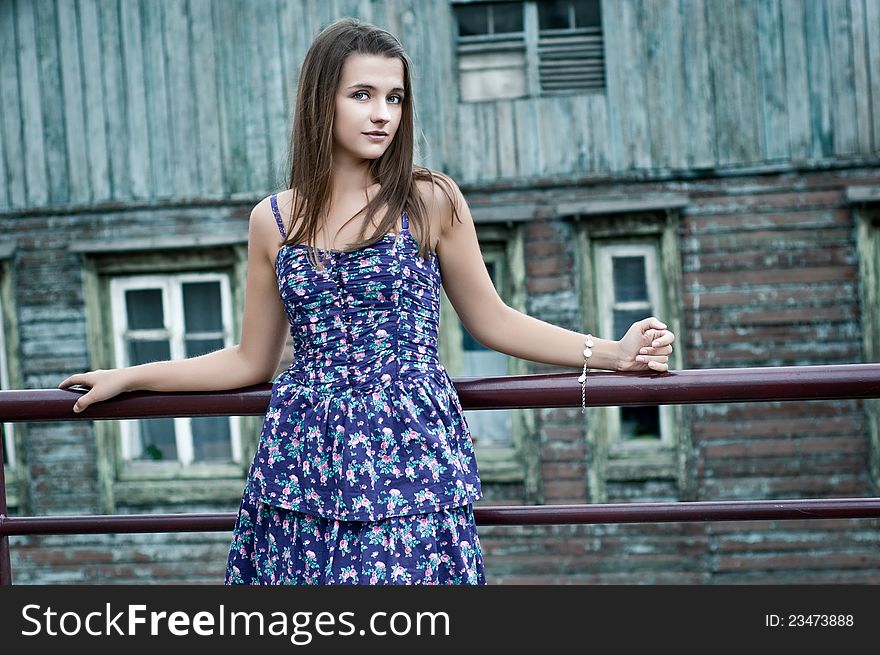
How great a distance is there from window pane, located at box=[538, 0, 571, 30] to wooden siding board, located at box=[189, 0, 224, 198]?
2.54m

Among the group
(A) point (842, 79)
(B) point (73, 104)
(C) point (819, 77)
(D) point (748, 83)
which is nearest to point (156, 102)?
(B) point (73, 104)

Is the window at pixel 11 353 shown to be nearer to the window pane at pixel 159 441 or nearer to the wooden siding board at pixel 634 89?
the window pane at pixel 159 441

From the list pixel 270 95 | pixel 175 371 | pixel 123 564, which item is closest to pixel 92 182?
pixel 270 95

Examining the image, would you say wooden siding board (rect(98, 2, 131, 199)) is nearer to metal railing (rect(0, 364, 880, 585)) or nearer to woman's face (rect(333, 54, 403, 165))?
metal railing (rect(0, 364, 880, 585))

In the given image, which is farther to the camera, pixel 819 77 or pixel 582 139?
pixel 582 139

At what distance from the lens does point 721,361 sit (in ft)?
25.2

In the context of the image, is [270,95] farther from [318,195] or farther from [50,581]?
[318,195]

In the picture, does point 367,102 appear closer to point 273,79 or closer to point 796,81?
point 273,79

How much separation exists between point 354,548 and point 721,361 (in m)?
6.33

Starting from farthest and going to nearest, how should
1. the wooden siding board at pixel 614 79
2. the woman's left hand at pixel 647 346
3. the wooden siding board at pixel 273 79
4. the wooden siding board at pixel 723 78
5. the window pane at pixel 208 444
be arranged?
the window pane at pixel 208 444 → the wooden siding board at pixel 273 79 → the wooden siding board at pixel 614 79 → the wooden siding board at pixel 723 78 → the woman's left hand at pixel 647 346

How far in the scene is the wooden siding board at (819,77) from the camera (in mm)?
7465

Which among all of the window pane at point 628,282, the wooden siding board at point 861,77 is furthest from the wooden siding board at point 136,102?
the wooden siding board at point 861,77

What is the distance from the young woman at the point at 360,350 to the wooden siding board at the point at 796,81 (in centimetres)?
624

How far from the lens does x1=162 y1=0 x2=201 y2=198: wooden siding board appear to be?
25.6ft
